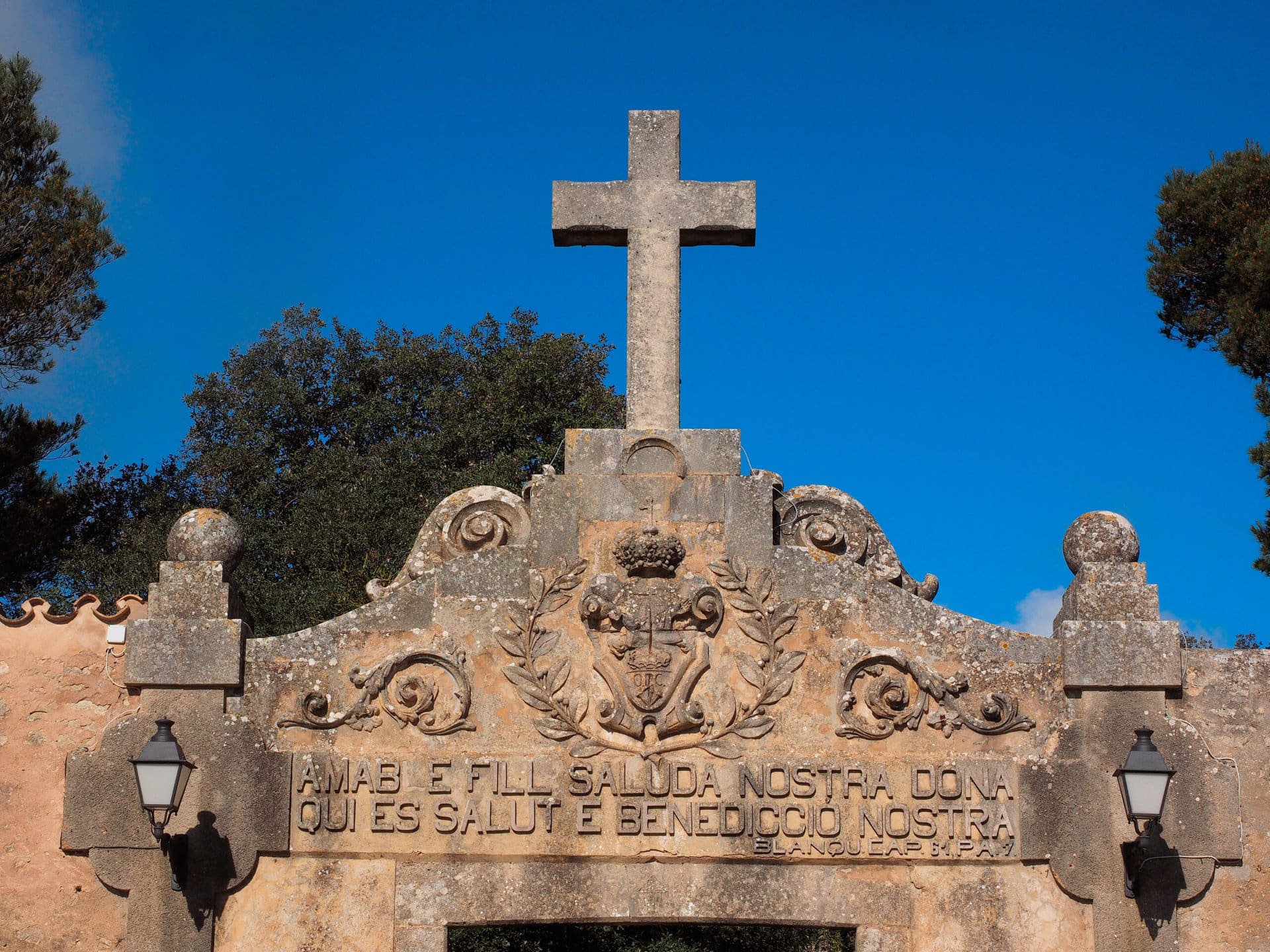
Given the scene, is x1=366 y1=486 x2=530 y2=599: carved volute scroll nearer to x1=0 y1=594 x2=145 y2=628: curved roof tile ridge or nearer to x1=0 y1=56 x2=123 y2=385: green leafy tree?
x1=0 y1=594 x2=145 y2=628: curved roof tile ridge

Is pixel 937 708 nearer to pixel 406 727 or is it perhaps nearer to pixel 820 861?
pixel 820 861

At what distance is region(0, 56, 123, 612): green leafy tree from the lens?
14414 millimetres

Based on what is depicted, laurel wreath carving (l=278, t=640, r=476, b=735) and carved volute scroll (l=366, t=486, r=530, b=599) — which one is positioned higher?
carved volute scroll (l=366, t=486, r=530, b=599)

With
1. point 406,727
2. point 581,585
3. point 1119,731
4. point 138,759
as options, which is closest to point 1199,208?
point 1119,731

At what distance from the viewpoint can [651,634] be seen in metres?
8.01

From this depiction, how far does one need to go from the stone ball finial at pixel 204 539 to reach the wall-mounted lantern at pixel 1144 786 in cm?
474

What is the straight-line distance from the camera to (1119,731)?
7.88 meters

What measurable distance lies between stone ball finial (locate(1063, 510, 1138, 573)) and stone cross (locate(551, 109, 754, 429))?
235cm

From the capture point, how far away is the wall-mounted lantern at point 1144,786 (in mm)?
7371

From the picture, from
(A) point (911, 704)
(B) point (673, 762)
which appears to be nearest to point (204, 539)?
(B) point (673, 762)

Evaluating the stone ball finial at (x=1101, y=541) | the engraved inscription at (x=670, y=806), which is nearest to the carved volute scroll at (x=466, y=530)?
the engraved inscription at (x=670, y=806)

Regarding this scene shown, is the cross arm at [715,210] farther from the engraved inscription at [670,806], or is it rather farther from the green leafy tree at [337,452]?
the green leafy tree at [337,452]

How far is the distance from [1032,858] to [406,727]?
330 centimetres

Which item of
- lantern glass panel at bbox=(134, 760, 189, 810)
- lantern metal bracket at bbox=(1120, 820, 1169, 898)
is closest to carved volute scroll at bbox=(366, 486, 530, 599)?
lantern glass panel at bbox=(134, 760, 189, 810)
